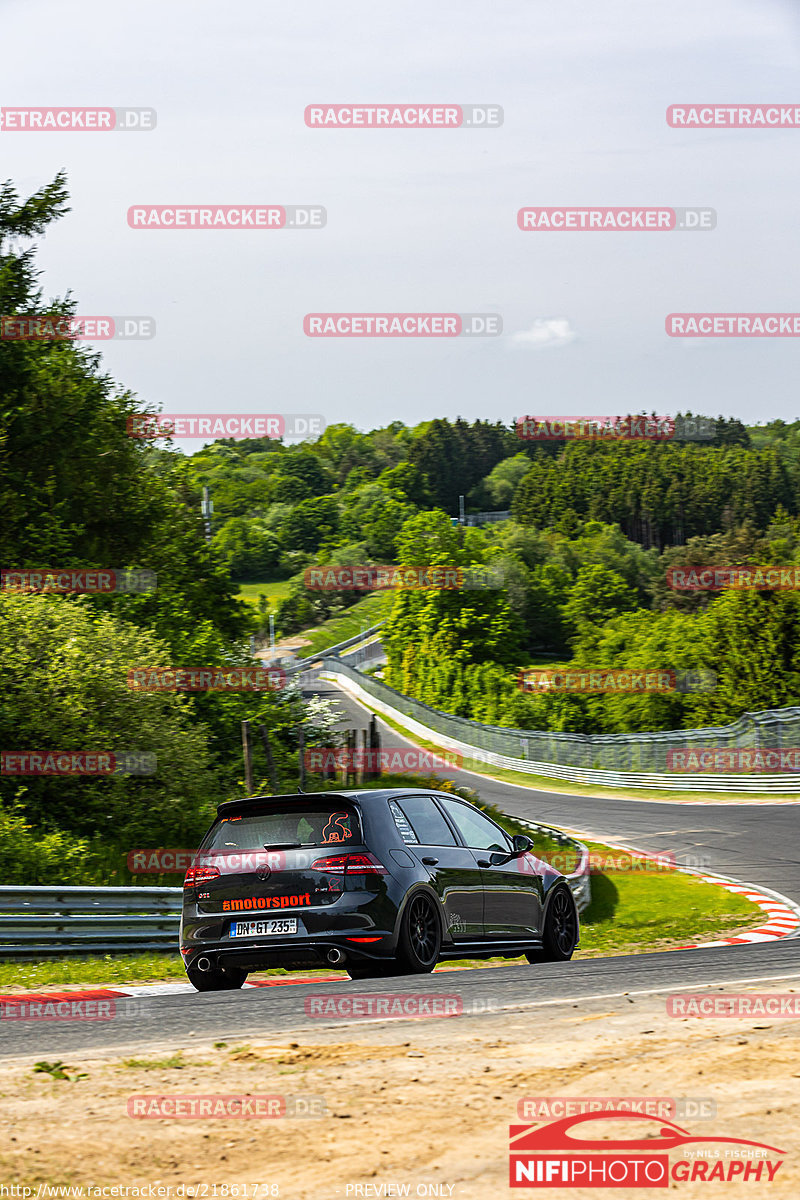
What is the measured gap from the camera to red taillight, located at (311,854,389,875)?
31.0 ft

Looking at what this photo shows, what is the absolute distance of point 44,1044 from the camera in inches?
290

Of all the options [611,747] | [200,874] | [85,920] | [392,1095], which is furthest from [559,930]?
[611,747]

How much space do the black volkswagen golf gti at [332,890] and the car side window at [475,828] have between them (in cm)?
21

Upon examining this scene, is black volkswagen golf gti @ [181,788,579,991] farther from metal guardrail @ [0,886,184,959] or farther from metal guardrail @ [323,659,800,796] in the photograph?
metal guardrail @ [323,659,800,796]

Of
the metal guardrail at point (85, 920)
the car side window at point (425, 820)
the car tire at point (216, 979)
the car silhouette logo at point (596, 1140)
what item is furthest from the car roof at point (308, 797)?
the car silhouette logo at point (596, 1140)

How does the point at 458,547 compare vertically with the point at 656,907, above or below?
above

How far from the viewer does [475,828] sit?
11.2 meters

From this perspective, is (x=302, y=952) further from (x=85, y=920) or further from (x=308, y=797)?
(x=85, y=920)

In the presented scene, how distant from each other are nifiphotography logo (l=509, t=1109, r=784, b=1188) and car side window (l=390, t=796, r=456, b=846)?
202 inches

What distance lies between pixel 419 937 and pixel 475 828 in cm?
153

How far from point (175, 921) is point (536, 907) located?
4164 mm

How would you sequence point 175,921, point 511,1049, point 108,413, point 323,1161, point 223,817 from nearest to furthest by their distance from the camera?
point 323,1161 < point 511,1049 < point 223,817 < point 175,921 < point 108,413

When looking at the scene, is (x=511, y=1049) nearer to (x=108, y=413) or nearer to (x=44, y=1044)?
(x=44, y=1044)

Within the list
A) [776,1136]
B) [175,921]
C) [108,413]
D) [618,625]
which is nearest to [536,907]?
[175,921]
